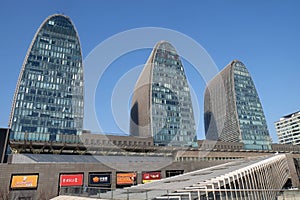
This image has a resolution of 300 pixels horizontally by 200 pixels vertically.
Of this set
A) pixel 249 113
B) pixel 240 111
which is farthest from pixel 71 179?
pixel 249 113

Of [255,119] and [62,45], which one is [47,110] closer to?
[62,45]

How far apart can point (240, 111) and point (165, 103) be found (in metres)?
59.0

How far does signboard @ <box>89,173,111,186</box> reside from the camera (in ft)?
164

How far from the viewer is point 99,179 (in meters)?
50.7

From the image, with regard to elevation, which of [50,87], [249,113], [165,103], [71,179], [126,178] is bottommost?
[126,178]

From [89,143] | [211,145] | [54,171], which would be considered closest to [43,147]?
[89,143]

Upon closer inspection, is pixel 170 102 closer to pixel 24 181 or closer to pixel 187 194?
pixel 24 181

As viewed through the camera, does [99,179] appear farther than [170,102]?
No

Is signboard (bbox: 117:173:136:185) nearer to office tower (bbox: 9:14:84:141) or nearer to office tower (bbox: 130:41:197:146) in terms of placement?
office tower (bbox: 9:14:84:141)

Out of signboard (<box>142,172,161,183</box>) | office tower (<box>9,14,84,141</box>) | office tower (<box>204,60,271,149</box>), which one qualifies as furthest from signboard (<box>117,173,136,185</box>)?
office tower (<box>204,60,271,149</box>)

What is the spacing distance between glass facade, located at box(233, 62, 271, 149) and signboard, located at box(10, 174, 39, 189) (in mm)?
138736

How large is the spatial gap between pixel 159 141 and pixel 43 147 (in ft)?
224

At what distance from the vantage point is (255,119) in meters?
166

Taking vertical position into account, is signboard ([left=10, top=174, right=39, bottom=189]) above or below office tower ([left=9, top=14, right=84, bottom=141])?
below
